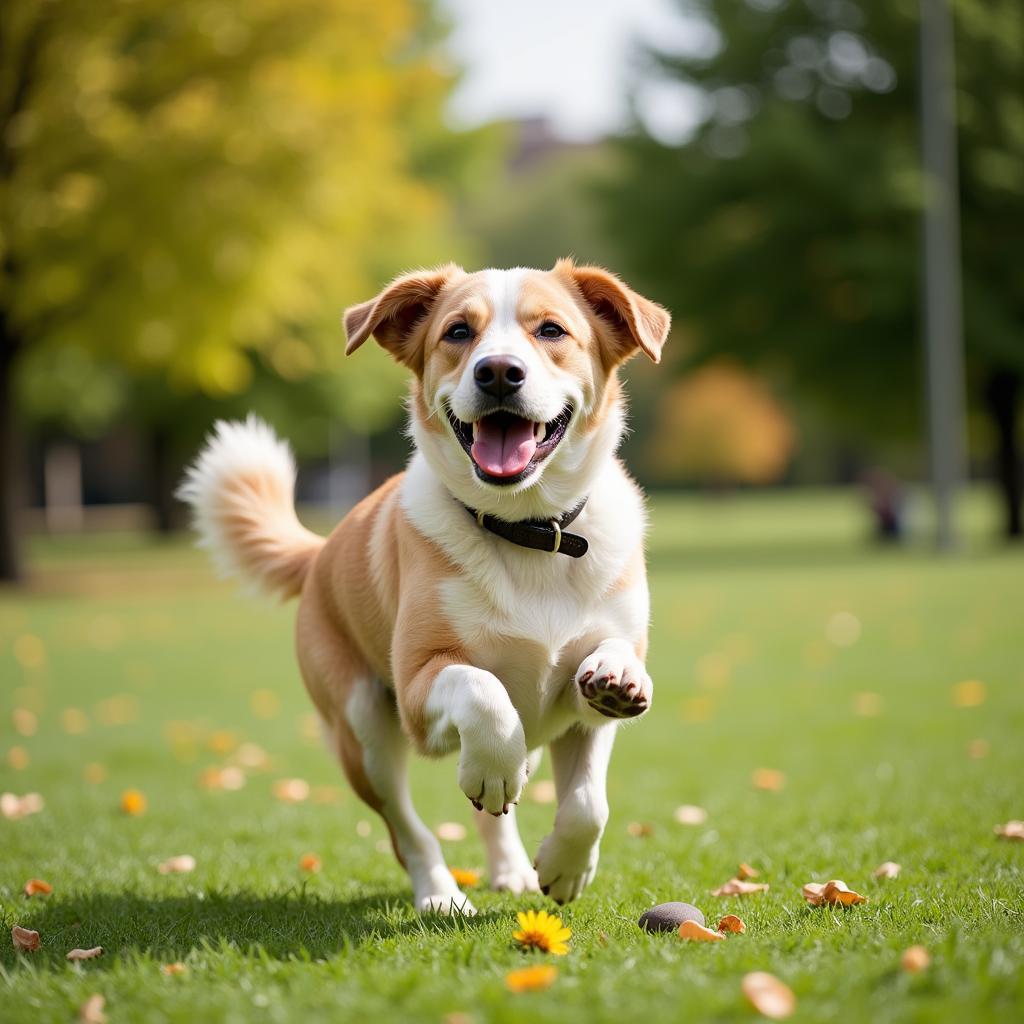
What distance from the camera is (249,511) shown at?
5316 millimetres

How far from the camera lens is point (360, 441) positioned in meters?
49.0

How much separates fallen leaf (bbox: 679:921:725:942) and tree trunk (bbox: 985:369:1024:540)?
23409 mm

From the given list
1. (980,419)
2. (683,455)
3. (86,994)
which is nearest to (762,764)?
→ (86,994)

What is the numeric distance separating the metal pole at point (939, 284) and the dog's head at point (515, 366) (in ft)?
57.7

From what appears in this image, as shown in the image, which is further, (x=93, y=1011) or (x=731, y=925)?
(x=731, y=925)

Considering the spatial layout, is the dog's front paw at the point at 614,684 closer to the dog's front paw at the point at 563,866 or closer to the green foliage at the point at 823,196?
the dog's front paw at the point at 563,866

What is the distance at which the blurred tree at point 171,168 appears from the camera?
16828 mm

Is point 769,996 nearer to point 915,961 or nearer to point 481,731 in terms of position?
point 915,961

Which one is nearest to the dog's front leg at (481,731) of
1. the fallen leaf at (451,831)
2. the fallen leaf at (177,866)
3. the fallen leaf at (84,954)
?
the fallen leaf at (84,954)

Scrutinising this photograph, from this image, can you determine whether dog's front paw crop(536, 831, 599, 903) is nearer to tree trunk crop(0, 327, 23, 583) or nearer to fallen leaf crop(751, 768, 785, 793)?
fallen leaf crop(751, 768, 785, 793)

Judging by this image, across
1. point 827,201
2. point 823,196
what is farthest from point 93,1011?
point 827,201

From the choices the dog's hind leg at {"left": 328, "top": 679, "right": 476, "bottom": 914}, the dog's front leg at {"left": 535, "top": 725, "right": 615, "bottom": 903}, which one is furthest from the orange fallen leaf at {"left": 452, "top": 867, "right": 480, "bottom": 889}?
the dog's front leg at {"left": 535, "top": 725, "right": 615, "bottom": 903}

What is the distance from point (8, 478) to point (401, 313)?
616 inches

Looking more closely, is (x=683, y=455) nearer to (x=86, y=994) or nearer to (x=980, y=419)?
(x=980, y=419)
